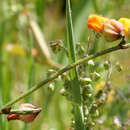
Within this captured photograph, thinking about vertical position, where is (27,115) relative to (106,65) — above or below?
below

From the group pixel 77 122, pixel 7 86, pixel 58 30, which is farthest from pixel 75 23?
pixel 77 122

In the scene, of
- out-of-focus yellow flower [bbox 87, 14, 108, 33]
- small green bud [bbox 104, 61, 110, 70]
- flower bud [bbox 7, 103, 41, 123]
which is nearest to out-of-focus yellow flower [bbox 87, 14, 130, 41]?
out-of-focus yellow flower [bbox 87, 14, 108, 33]

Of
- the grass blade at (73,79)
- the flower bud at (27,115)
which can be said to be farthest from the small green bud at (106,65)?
the flower bud at (27,115)

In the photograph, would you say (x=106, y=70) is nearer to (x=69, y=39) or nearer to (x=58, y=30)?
(x=69, y=39)

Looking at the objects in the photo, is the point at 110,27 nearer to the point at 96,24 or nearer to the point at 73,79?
the point at 96,24

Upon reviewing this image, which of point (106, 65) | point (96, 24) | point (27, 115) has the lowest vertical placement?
point (27, 115)

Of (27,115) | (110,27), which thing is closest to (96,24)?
(110,27)

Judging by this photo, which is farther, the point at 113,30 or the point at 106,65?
the point at 106,65

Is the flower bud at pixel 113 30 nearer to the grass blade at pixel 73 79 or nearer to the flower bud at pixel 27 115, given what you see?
the grass blade at pixel 73 79

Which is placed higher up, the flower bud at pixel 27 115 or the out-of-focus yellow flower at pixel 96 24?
the out-of-focus yellow flower at pixel 96 24
